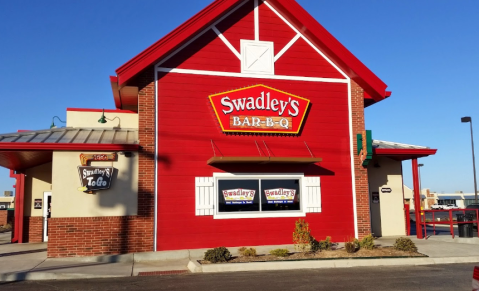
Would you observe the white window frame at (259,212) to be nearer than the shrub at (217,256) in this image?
No

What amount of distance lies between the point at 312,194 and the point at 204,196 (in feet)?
13.0

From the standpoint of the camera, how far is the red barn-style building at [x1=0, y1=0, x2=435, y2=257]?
14.1 metres

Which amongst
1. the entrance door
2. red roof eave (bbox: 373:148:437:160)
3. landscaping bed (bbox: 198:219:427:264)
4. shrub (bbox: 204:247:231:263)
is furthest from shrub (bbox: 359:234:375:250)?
the entrance door

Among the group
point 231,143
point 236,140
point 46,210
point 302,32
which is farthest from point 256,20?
point 46,210

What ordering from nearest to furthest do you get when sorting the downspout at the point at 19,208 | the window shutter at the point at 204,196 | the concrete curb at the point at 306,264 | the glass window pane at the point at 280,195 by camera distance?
the concrete curb at the point at 306,264, the window shutter at the point at 204,196, the glass window pane at the point at 280,195, the downspout at the point at 19,208

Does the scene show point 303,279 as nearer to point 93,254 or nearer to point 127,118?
point 93,254

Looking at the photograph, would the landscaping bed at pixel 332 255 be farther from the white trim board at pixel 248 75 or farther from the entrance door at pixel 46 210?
the entrance door at pixel 46 210

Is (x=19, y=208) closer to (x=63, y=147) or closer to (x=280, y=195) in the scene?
(x=63, y=147)

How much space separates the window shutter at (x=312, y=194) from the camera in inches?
623

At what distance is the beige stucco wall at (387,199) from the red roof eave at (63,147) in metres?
10.3

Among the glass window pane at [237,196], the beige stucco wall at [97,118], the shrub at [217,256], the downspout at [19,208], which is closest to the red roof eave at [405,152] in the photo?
the glass window pane at [237,196]

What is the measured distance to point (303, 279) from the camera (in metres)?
10.7

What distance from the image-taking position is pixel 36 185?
1922cm

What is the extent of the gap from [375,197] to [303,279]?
9.25m
